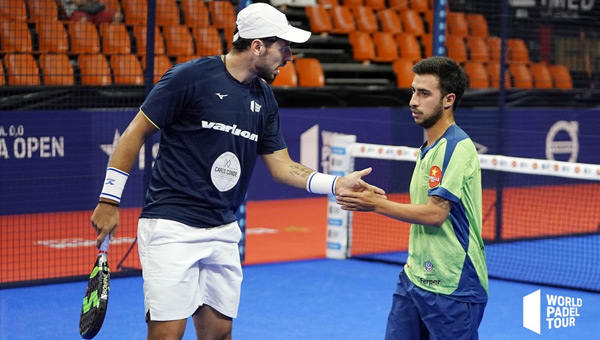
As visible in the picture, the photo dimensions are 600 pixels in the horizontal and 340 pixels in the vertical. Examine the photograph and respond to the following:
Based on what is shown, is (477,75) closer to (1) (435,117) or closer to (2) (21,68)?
(2) (21,68)

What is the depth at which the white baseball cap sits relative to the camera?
479cm

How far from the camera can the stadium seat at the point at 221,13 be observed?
12.4 m

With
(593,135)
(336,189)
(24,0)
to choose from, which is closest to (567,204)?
(593,135)

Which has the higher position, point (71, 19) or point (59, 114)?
point (71, 19)

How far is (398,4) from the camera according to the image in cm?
1698

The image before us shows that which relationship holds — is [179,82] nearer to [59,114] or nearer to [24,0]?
[24,0]

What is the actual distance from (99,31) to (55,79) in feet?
3.76

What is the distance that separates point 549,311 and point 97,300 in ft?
16.5

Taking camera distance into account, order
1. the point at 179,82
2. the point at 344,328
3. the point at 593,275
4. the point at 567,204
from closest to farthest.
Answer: the point at 179,82 → the point at 344,328 → the point at 593,275 → the point at 567,204

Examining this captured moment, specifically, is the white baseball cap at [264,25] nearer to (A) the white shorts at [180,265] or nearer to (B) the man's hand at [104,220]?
(A) the white shorts at [180,265]

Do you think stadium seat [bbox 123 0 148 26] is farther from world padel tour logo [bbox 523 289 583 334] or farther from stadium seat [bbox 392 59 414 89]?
stadium seat [bbox 392 59 414 89]

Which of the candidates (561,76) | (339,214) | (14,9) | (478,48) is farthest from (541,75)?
(14,9)

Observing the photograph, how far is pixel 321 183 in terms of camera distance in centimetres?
507

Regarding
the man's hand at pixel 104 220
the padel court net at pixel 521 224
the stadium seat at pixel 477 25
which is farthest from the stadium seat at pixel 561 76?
the man's hand at pixel 104 220
